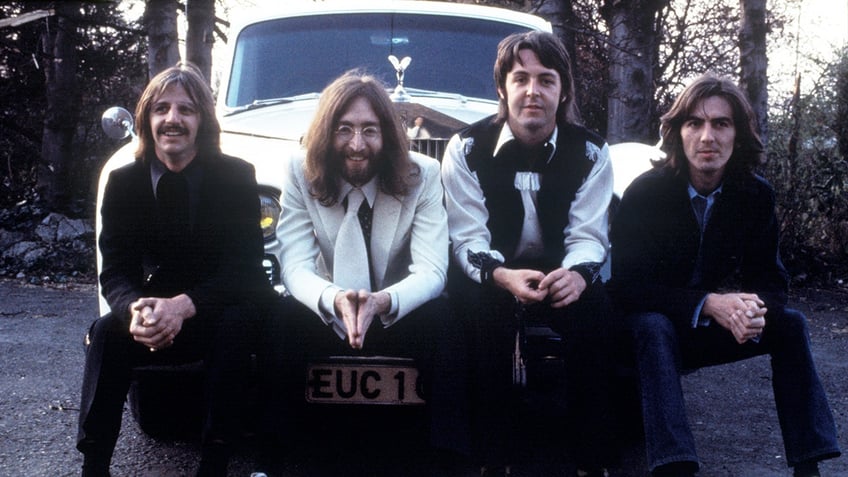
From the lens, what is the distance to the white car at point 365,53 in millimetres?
4602

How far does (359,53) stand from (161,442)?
2.36m

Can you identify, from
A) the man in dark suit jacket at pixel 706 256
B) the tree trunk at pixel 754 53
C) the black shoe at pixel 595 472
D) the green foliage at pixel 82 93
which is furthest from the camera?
the green foliage at pixel 82 93

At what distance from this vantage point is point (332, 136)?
314 cm

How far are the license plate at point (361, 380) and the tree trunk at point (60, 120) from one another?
398 inches

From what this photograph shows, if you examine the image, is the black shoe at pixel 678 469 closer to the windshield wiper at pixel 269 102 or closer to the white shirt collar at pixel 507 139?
the white shirt collar at pixel 507 139

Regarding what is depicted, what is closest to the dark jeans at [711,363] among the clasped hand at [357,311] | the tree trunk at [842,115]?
the clasped hand at [357,311]

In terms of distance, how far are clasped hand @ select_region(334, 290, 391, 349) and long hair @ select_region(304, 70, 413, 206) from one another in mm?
469

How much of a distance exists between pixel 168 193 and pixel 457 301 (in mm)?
1176

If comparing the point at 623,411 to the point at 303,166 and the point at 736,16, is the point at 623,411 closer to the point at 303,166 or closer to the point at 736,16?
the point at 303,166

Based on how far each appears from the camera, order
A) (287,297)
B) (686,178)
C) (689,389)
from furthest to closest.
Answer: (689,389) < (686,178) < (287,297)

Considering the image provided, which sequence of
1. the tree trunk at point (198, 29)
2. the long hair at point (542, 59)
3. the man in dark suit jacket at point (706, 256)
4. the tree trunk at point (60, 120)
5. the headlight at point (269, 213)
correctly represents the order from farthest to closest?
1. the tree trunk at point (60, 120)
2. the tree trunk at point (198, 29)
3. the headlight at point (269, 213)
4. the long hair at point (542, 59)
5. the man in dark suit jacket at point (706, 256)

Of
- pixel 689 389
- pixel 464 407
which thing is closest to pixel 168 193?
pixel 464 407

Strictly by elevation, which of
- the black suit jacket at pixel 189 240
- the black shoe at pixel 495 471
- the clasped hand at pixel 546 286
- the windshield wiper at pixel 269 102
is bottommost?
the black shoe at pixel 495 471

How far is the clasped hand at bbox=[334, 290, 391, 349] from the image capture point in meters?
2.78
